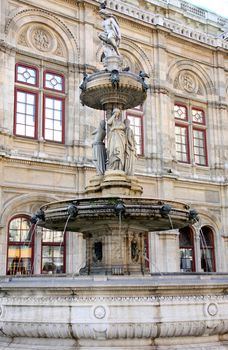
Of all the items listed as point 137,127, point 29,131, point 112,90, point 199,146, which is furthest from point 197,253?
point 112,90

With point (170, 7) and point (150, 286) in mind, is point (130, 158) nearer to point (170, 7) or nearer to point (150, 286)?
point (150, 286)

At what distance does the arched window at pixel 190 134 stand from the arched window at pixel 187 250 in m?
3.20

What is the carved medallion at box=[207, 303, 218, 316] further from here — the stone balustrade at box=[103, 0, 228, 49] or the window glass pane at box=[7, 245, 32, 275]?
the stone balustrade at box=[103, 0, 228, 49]

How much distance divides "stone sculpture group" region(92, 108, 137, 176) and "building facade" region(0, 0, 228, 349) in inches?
238

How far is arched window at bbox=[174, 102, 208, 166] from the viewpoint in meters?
20.6

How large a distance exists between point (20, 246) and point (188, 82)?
11243 mm

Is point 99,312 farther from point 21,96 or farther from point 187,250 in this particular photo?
point 187,250

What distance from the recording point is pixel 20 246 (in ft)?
50.8

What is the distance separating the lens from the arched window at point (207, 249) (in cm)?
1978

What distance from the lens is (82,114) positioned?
57.3ft

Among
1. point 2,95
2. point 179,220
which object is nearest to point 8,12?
point 2,95

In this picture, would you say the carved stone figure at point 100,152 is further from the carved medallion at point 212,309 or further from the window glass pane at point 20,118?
the window glass pane at point 20,118

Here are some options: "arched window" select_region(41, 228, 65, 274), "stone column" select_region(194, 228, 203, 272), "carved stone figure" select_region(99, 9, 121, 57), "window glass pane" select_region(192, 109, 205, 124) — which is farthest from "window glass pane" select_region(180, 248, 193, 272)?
"carved stone figure" select_region(99, 9, 121, 57)

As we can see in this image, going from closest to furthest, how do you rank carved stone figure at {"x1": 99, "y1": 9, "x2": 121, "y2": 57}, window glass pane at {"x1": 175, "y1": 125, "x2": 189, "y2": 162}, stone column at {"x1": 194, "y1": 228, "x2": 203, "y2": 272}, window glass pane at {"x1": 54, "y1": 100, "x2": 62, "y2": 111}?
carved stone figure at {"x1": 99, "y1": 9, "x2": 121, "y2": 57}
window glass pane at {"x1": 54, "y1": 100, "x2": 62, "y2": 111}
stone column at {"x1": 194, "y1": 228, "x2": 203, "y2": 272}
window glass pane at {"x1": 175, "y1": 125, "x2": 189, "y2": 162}
